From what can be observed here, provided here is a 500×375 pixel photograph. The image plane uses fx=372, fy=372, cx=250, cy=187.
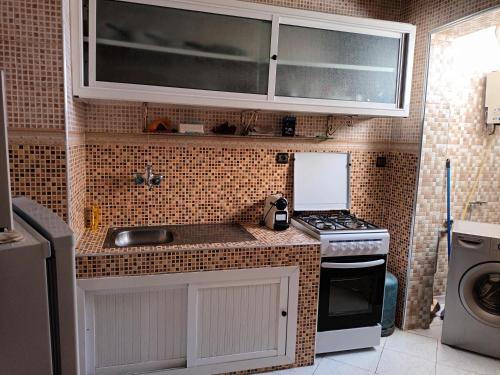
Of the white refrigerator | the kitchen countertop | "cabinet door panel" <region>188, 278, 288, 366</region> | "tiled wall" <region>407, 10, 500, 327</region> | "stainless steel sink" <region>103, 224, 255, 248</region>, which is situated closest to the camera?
the white refrigerator

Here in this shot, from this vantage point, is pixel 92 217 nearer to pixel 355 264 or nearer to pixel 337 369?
pixel 355 264

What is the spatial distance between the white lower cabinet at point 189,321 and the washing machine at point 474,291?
3.81 feet

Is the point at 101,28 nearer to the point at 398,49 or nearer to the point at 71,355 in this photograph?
the point at 71,355

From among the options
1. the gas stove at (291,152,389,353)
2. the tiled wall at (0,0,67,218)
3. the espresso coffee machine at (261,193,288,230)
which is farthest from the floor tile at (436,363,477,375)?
the tiled wall at (0,0,67,218)

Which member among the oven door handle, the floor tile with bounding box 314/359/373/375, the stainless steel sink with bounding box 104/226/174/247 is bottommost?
the floor tile with bounding box 314/359/373/375

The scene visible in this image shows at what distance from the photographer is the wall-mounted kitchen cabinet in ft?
6.42

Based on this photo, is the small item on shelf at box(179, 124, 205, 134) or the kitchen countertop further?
the small item on shelf at box(179, 124, 205, 134)

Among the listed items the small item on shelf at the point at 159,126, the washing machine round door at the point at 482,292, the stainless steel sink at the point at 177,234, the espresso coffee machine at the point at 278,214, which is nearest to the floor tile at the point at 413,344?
the washing machine round door at the point at 482,292

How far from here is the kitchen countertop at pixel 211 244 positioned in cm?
193

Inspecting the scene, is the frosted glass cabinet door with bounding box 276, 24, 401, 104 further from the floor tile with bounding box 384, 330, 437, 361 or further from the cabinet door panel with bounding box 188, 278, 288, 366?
the floor tile with bounding box 384, 330, 437, 361

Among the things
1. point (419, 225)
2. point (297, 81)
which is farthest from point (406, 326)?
point (297, 81)

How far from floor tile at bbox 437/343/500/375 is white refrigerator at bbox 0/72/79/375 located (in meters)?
2.44

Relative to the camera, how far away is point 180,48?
209 cm

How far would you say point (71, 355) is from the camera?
786 mm
